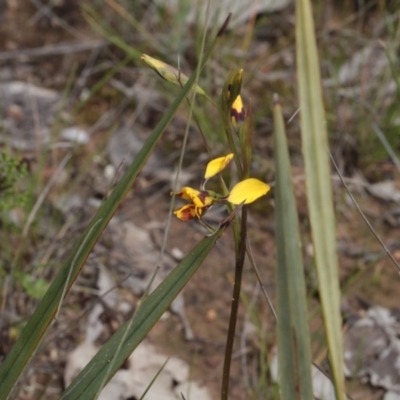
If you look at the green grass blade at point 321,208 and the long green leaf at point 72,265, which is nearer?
the green grass blade at point 321,208

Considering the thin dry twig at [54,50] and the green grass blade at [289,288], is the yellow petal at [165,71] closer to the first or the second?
the green grass blade at [289,288]

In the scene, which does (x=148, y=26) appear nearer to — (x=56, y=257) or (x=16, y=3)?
(x=16, y=3)

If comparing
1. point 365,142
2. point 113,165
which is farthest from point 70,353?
point 365,142

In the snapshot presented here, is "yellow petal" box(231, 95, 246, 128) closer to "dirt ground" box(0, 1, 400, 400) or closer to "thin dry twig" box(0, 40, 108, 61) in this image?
"dirt ground" box(0, 1, 400, 400)

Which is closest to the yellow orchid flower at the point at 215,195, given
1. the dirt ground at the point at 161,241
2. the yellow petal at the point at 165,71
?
the yellow petal at the point at 165,71

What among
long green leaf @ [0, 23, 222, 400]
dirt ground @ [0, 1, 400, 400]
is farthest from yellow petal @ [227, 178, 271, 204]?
dirt ground @ [0, 1, 400, 400]

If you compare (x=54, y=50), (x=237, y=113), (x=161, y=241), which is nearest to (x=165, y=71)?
(x=237, y=113)
